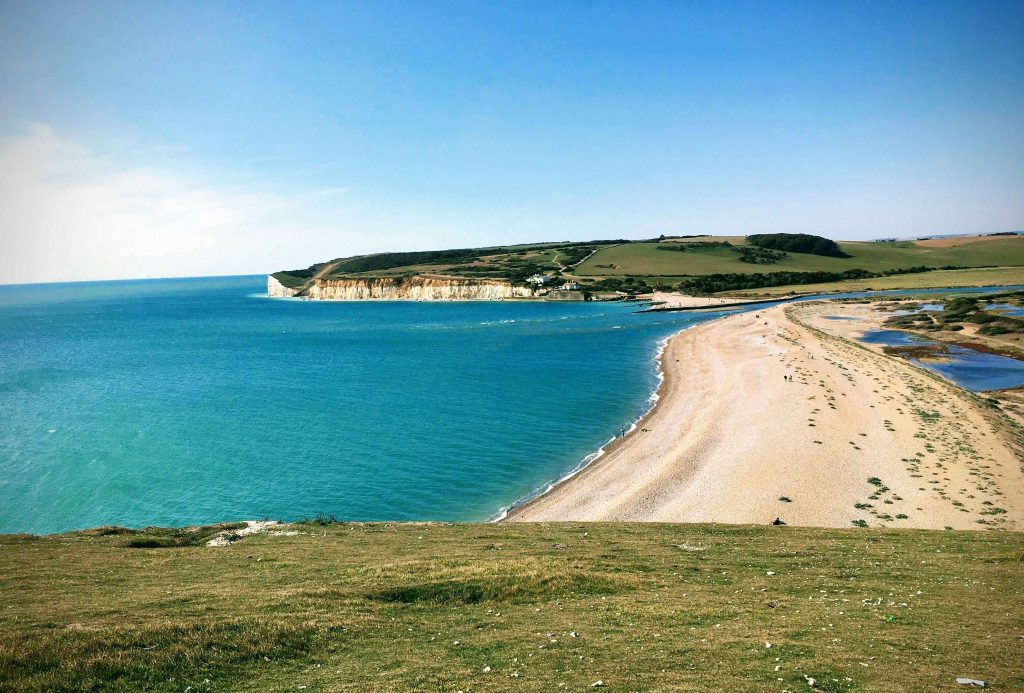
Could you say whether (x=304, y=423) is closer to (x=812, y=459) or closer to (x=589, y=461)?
(x=589, y=461)

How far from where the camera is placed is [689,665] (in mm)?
11523

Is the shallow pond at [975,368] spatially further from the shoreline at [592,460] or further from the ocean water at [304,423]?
the ocean water at [304,423]

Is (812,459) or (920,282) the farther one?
(920,282)

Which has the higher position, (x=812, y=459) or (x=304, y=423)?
(x=304, y=423)

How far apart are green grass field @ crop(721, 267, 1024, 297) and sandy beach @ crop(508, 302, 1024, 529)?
125 meters

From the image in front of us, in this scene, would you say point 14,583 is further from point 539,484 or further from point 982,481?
point 982,481

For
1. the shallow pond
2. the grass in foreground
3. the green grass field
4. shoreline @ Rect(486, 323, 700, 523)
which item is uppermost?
the green grass field

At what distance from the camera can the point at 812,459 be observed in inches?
1483

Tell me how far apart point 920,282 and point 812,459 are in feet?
593

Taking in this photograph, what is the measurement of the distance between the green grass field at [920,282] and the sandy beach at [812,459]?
125 meters

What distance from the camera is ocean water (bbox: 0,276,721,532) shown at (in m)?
35.8

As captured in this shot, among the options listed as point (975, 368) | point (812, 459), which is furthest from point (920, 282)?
point (812, 459)

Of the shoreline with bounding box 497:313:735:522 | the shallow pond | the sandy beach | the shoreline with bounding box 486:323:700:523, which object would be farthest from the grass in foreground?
the shallow pond

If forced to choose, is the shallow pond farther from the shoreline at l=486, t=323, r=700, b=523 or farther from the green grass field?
the green grass field
